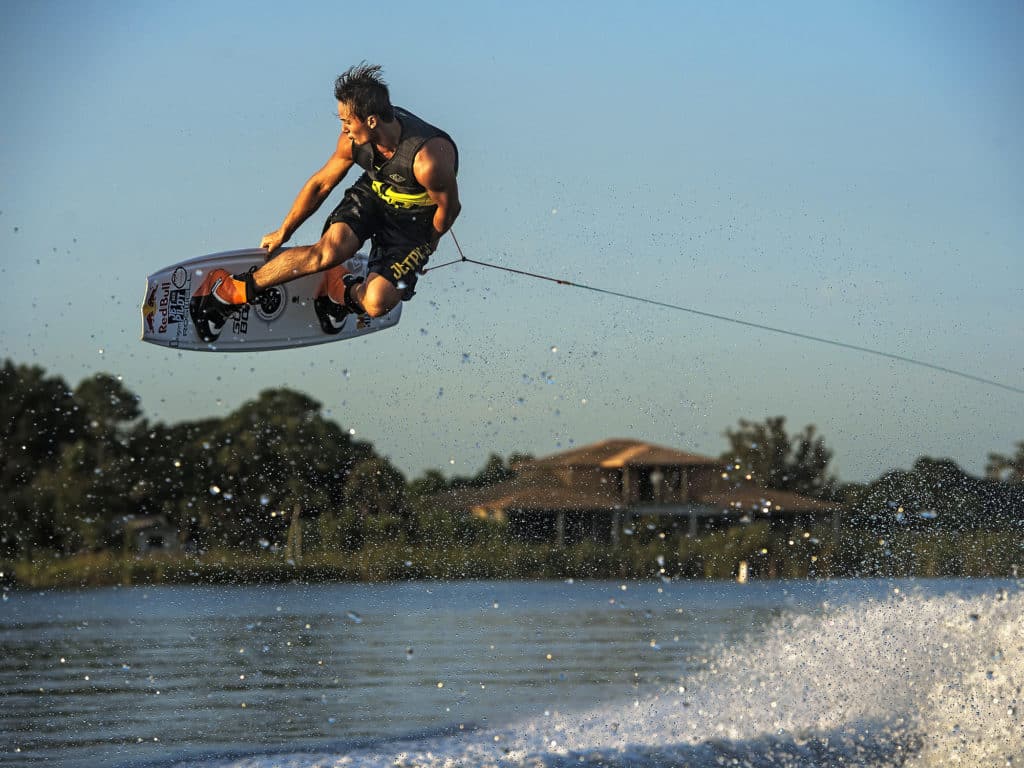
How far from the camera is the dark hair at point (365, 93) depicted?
7.71 metres

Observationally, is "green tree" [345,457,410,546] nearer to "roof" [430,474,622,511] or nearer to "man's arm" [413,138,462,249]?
"roof" [430,474,622,511]

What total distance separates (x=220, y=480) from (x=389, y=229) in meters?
33.5

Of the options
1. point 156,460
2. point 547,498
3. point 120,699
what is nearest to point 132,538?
point 156,460

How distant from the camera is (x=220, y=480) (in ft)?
133

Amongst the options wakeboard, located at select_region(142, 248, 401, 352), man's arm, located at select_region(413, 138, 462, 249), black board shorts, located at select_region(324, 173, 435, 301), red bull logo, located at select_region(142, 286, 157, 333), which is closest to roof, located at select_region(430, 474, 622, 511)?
wakeboard, located at select_region(142, 248, 401, 352)

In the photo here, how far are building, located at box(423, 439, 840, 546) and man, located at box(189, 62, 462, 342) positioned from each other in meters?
28.7

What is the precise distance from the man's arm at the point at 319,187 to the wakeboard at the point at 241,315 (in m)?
1.48

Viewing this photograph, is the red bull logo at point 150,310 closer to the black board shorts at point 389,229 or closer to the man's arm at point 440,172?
the black board shorts at point 389,229

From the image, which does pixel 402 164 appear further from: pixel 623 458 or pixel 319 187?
pixel 623 458

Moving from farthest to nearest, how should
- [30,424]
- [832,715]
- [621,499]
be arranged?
[621,499] → [30,424] → [832,715]

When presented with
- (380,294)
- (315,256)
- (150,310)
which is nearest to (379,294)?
(380,294)

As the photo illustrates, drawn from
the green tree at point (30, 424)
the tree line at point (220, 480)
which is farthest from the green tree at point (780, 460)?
the green tree at point (30, 424)

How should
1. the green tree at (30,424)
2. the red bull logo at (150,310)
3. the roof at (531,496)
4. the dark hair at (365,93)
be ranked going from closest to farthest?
1. the dark hair at (365,93)
2. the red bull logo at (150,310)
3. the roof at (531,496)
4. the green tree at (30,424)

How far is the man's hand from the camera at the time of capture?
345 inches
